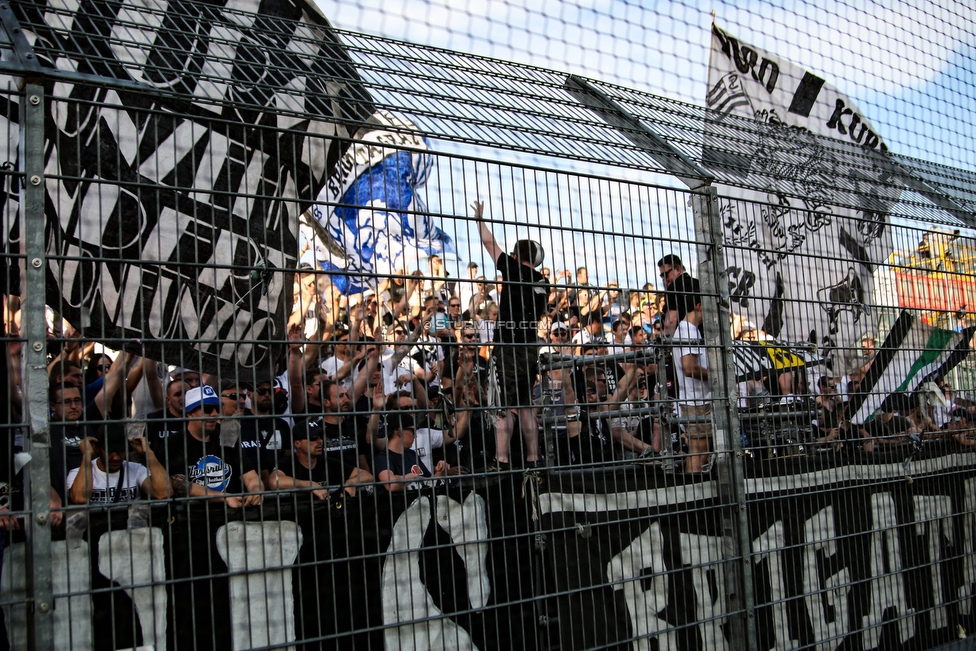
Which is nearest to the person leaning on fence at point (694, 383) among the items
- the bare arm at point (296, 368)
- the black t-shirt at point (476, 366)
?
the black t-shirt at point (476, 366)

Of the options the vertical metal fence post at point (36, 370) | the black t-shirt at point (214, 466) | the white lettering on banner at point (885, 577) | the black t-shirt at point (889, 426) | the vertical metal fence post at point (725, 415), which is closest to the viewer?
the vertical metal fence post at point (36, 370)

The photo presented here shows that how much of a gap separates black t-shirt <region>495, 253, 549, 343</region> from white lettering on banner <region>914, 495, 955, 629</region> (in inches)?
118

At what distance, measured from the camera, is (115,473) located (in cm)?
301

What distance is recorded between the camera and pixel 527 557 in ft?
11.6

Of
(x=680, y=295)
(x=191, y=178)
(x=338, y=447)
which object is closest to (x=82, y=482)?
(x=338, y=447)

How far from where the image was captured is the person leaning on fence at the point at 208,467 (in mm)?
2791

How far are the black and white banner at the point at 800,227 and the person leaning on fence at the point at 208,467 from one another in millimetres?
2569

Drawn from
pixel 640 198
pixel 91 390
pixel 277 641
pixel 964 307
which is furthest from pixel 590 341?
pixel 964 307

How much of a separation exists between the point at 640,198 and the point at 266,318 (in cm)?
197

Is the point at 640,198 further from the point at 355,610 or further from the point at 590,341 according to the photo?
the point at 355,610

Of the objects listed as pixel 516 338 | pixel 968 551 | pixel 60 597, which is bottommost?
pixel 968 551

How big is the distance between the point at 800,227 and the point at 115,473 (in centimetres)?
377

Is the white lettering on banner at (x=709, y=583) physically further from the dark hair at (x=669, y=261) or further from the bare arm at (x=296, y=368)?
the bare arm at (x=296, y=368)

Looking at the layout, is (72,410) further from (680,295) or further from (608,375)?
(680,295)
